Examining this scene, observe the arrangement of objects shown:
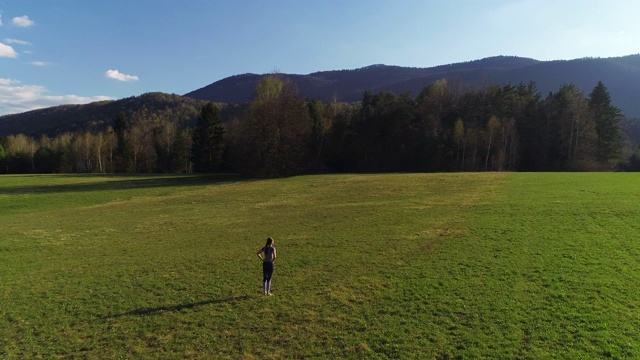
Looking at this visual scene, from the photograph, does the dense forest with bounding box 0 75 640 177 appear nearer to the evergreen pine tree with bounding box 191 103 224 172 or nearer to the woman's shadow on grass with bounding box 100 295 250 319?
the evergreen pine tree with bounding box 191 103 224 172

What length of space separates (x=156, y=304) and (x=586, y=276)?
1766 cm

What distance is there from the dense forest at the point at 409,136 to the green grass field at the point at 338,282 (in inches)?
1264

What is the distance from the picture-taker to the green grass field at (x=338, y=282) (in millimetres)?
12172

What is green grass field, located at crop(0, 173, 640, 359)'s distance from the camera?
1217 cm

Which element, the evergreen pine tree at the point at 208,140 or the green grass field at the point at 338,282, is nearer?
the green grass field at the point at 338,282

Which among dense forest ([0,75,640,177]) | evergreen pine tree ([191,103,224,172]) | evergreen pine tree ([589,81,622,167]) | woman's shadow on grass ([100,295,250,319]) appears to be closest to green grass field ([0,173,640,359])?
woman's shadow on grass ([100,295,250,319])

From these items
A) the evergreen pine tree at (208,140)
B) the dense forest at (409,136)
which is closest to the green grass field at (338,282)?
the dense forest at (409,136)

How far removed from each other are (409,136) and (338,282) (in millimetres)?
74122

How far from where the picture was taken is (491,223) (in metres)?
26.9

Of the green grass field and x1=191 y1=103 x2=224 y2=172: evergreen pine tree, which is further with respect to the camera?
x1=191 y1=103 x2=224 y2=172: evergreen pine tree

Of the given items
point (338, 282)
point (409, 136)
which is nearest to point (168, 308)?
point (338, 282)

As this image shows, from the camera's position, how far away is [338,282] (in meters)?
17.3

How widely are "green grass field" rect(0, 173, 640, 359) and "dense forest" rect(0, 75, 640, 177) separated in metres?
32.1

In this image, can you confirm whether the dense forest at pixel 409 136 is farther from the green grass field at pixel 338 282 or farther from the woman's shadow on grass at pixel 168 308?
the woman's shadow on grass at pixel 168 308
